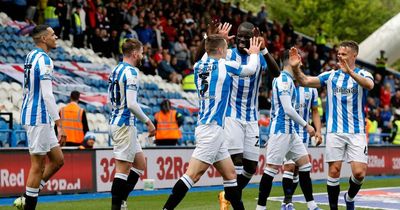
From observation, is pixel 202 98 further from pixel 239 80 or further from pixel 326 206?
pixel 326 206

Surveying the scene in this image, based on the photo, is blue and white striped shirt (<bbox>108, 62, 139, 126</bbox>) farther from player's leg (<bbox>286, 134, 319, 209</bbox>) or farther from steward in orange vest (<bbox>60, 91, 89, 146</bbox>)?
steward in orange vest (<bbox>60, 91, 89, 146</bbox>)

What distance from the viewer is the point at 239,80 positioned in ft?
41.1

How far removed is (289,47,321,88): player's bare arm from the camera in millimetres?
11758

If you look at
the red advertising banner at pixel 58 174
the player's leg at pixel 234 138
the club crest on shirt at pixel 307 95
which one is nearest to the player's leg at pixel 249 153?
the player's leg at pixel 234 138

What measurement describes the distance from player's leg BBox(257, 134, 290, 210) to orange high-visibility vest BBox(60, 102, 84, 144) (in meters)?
6.68

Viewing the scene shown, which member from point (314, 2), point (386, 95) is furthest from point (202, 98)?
point (314, 2)

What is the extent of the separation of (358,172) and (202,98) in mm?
2539

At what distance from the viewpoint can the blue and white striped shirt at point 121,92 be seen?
39.5ft

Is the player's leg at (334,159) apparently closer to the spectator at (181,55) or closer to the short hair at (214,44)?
the short hair at (214,44)

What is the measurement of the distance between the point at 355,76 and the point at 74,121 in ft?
28.7

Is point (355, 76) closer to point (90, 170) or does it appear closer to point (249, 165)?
point (249, 165)

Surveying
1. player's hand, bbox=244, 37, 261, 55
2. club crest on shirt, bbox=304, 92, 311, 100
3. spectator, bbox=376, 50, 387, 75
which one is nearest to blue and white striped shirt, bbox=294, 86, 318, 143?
club crest on shirt, bbox=304, 92, 311, 100

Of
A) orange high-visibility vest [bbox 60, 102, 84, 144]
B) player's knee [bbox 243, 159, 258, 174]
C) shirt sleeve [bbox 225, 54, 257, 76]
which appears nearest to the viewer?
shirt sleeve [bbox 225, 54, 257, 76]

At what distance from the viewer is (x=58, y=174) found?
17656mm
